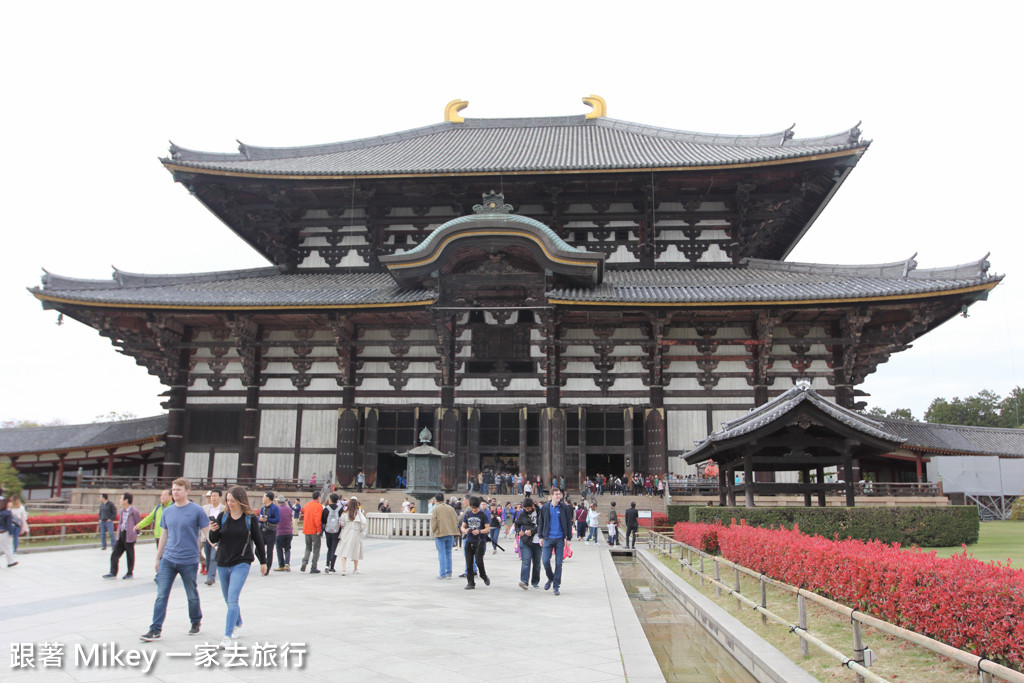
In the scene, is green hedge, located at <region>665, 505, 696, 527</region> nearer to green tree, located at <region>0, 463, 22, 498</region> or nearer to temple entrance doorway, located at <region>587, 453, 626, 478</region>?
temple entrance doorway, located at <region>587, 453, 626, 478</region>

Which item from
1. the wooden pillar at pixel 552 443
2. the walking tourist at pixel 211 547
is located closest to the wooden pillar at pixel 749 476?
the wooden pillar at pixel 552 443

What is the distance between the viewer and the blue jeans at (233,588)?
24.7 ft

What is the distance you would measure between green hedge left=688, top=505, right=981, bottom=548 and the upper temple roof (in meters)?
14.7

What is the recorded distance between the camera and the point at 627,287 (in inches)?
1072

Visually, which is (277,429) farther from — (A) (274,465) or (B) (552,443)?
(B) (552,443)

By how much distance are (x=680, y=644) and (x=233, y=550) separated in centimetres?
537

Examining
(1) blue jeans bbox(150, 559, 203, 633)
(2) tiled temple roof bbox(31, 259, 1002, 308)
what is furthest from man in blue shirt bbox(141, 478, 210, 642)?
(2) tiled temple roof bbox(31, 259, 1002, 308)

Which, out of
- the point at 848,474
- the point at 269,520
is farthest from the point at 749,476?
the point at 269,520

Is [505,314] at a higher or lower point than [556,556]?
higher

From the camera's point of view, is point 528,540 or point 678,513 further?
point 678,513

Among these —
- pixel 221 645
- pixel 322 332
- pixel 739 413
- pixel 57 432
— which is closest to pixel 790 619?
pixel 221 645

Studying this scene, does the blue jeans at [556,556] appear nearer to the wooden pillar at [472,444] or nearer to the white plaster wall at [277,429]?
the wooden pillar at [472,444]

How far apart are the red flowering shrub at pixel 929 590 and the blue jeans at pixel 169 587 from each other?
23.7 feet

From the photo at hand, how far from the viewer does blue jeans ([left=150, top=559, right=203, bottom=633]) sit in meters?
7.53
